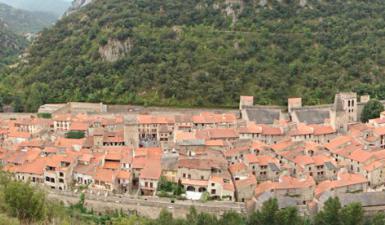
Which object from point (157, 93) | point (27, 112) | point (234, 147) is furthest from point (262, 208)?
point (27, 112)

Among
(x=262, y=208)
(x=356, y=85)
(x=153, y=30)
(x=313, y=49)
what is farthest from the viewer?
(x=153, y=30)

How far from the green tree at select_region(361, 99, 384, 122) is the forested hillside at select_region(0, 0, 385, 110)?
5096 mm

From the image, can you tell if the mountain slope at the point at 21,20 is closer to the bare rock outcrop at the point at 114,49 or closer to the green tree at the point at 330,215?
the bare rock outcrop at the point at 114,49

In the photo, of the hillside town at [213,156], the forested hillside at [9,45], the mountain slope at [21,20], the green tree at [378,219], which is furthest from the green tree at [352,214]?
the mountain slope at [21,20]

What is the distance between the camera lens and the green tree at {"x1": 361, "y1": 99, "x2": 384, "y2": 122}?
132 ft

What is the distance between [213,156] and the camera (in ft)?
96.5

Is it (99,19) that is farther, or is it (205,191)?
(99,19)

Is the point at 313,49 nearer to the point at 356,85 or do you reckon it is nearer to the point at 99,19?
the point at 356,85

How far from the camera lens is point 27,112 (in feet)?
157

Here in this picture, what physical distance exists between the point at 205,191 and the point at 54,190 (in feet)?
27.2

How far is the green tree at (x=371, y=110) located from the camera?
40281 mm

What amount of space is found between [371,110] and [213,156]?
16.9m

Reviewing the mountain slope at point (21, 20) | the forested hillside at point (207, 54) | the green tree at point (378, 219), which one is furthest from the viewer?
the mountain slope at point (21, 20)

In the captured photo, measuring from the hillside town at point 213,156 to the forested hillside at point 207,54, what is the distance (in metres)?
8.25
